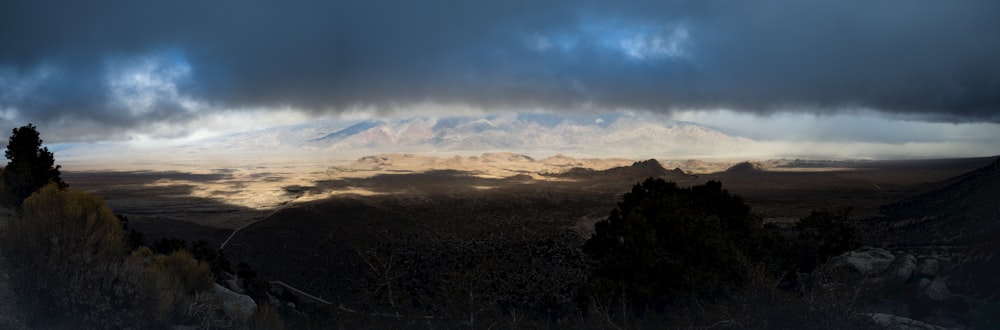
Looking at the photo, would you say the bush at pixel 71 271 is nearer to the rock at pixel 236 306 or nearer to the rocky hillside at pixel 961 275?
the rock at pixel 236 306

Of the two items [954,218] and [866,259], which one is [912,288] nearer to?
[866,259]

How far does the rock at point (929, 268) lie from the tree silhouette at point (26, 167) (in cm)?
3672

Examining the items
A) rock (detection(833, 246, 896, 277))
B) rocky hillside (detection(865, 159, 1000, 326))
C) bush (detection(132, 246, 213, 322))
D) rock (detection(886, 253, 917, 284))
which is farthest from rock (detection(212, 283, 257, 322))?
rock (detection(886, 253, 917, 284))

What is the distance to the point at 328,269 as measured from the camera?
40781mm

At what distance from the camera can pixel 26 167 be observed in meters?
22.5

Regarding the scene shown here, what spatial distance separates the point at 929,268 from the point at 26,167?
133ft

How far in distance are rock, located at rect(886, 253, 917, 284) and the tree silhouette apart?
3573 centimetres

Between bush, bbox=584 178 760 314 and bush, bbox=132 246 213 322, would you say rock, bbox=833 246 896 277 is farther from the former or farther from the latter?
bush, bbox=132 246 213 322

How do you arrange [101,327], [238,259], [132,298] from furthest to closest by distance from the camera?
1. [238,259]
2. [132,298]
3. [101,327]

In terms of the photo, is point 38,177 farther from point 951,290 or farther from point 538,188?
point 538,188

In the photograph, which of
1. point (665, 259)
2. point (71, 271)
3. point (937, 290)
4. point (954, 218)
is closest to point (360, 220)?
point (665, 259)

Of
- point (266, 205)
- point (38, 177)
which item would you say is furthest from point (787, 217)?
point (266, 205)

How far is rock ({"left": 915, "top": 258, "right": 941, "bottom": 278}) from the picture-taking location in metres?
19.6

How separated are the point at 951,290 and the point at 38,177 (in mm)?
39470
